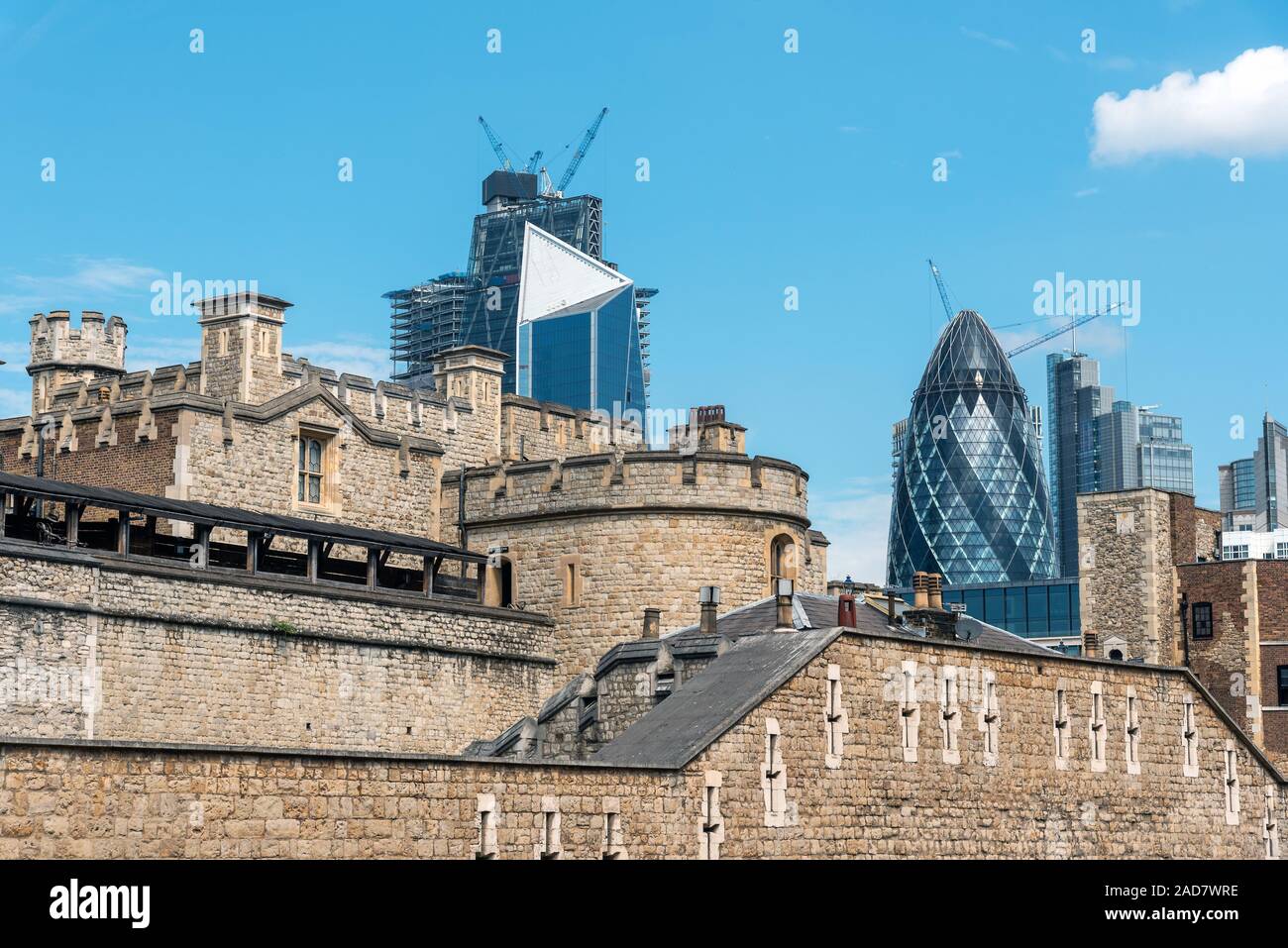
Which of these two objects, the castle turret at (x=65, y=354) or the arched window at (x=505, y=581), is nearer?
the arched window at (x=505, y=581)

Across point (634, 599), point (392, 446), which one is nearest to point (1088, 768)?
point (634, 599)

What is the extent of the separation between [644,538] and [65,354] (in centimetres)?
2283

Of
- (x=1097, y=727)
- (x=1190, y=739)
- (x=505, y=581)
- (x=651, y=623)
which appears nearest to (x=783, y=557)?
(x=651, y=623)

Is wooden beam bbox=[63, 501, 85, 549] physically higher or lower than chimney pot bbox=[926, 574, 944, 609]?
higher

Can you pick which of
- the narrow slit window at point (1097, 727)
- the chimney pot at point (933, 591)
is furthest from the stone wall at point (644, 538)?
the narrow slit window at point (1097, 727)

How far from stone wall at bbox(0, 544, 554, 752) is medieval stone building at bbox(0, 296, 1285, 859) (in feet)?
0.23

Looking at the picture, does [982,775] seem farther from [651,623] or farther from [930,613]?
[651,623]

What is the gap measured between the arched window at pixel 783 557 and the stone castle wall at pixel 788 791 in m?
9.68

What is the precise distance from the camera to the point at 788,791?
3588 centimetres

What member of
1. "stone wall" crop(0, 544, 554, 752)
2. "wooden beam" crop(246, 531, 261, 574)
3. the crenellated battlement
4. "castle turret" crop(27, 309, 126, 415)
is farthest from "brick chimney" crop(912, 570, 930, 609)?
"castle turret" crop(27, 309, 126, 415)

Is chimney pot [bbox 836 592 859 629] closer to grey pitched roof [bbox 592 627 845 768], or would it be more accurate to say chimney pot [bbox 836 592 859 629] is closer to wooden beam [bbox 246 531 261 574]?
grey pitched roof [bbox 592 627 845 768]

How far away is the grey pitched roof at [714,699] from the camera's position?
34.2 metres

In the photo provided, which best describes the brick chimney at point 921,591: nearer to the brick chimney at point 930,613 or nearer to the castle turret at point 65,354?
the brick chimney at point 930,613

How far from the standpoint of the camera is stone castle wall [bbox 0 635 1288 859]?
1044 inches
